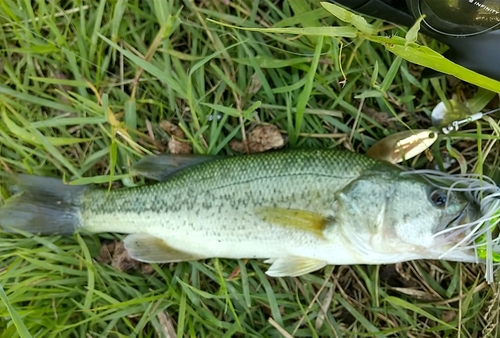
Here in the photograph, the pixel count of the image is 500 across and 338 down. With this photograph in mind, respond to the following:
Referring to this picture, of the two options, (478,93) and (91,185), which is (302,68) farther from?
(91,185)

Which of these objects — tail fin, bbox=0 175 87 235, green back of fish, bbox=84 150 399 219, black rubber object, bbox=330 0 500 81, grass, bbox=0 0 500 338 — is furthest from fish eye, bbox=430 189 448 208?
Answer: tail fin, bbox=0 175 87 235

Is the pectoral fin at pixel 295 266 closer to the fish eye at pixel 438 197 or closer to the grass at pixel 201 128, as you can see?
the grass at pixel 201 128

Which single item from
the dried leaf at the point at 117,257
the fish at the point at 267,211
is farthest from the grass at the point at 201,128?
the fish at the point at 267,211

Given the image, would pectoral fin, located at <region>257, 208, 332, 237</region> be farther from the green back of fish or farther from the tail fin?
the tail fin

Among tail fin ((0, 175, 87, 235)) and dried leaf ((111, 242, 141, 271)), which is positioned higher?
tail fin ((0, 175, 87, 235))

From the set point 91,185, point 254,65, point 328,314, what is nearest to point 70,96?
point 91,185

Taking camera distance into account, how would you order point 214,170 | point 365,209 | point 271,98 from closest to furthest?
point 365,209, point 214,170, point 271,98

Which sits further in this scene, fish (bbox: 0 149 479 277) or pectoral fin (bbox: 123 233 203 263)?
pectoral fin (bbox: 123 233 203 263)
